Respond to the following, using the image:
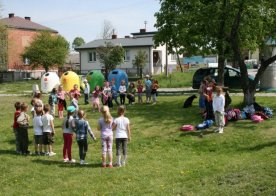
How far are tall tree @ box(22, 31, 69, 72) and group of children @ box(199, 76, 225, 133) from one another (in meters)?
37.1

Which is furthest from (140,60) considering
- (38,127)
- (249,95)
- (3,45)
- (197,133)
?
(38,127)

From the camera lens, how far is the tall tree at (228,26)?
18.3m

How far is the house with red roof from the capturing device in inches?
2260

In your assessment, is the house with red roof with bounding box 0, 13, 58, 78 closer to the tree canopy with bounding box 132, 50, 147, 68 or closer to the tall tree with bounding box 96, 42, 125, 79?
the tall tree with bounding box 96, 42, 125, 79

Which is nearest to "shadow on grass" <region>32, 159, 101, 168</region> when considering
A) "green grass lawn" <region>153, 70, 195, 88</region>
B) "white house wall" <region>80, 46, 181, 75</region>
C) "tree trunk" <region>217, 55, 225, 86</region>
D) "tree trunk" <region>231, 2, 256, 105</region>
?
"tree trunk" <region>231, 2, 256, 105</region>

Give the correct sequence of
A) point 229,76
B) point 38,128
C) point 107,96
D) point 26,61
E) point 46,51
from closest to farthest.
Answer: point 38,128, point 107,96, point 229,76, point 46,51, point 26,61

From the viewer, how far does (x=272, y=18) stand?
18.7 m

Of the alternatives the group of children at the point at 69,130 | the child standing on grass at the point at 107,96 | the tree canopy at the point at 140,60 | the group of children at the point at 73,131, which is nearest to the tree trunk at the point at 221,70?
the child standing on grass at the point at 107,96

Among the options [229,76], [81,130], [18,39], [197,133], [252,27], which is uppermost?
[18,39]

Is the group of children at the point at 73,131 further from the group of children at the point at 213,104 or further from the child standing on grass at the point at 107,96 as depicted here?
the child standing on grass at the point at 107,96

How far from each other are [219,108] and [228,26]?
23.6ft

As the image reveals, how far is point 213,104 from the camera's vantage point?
47.0ft

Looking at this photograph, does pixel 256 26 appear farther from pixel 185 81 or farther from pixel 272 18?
pixel 185 81

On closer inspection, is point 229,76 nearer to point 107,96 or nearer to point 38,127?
point 107,96
